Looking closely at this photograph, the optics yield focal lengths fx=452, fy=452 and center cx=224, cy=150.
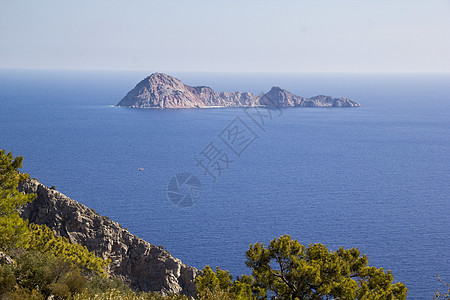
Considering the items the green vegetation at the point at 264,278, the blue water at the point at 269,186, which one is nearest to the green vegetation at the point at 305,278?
the green vegetation at the point at 264,278

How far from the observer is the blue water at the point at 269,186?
65812mm

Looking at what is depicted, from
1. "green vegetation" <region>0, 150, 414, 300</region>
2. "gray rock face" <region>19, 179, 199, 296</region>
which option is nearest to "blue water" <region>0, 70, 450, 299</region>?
"gray rock face" <region>19, 179, 199, 296</region>

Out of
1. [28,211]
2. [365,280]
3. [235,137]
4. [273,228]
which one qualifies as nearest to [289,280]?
[365,280]

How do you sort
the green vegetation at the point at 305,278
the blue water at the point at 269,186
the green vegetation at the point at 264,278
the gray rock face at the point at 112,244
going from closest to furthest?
the green vegetation at the point at 264,278 → the green vegetation at the point at 305,278 → the gray rock face at the point at 112,244 → the blue water at the point at 269,186

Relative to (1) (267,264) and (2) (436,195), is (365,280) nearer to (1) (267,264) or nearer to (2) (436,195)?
(1) (267,264)

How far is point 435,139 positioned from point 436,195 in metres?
74.1

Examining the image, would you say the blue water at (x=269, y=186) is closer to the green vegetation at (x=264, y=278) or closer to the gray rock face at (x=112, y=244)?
the gray rock face at (x=112, y=244)

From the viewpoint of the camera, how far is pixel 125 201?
82.4 m

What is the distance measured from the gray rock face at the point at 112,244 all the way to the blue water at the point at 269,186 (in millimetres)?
17829

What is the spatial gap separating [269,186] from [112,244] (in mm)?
59791

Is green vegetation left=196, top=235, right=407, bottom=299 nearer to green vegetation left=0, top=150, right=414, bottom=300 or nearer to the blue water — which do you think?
green vegetation left=0, top=150, right=414, bottom=300

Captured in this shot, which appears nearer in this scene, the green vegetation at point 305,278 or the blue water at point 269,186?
the green vegetation at point 305,278

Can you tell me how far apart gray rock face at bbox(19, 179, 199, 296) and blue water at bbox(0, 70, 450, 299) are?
17829mm

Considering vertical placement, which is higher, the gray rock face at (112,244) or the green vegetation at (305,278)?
the green vegetation at (305,278)
